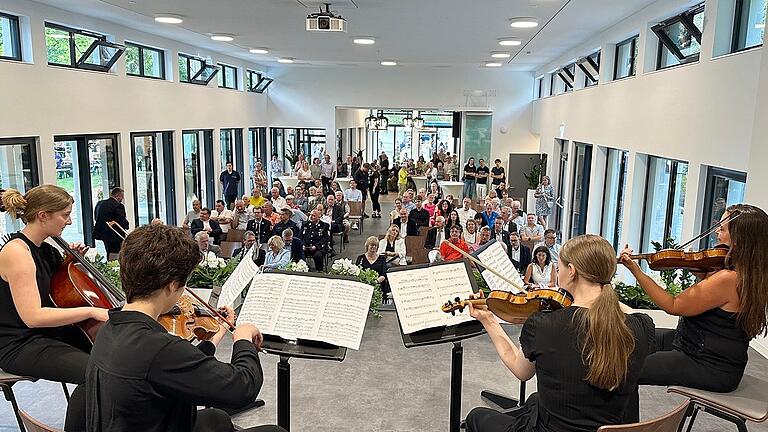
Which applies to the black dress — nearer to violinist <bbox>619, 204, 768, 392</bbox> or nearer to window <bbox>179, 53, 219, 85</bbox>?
violinist <bbox>619, 204, 768, 392</bbox>

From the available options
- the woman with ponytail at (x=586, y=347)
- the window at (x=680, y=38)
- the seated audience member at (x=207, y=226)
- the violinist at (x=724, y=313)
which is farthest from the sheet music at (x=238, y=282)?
the seated audience member at (x=207, y=226)

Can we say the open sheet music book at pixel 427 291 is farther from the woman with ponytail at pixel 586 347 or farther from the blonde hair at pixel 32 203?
the blonde hair at pixel 32 203

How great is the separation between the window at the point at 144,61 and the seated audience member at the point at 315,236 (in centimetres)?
404

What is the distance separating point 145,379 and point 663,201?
23.0 feet

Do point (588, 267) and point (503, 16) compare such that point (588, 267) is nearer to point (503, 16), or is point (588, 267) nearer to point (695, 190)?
point (695, 190)

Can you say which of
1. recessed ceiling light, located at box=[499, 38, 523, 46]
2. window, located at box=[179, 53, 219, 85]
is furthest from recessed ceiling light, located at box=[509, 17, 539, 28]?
window, located at box=[179, 53, 219, 85]

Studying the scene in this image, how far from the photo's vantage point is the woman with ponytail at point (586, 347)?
199 centimetres

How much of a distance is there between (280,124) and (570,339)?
15545mm

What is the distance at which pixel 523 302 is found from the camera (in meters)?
2.35

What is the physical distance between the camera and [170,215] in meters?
11.8

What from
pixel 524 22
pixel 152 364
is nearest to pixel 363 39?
pixel 524 22

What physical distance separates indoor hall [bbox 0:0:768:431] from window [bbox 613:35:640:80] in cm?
6

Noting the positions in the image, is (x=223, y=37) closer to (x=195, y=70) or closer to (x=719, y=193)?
(x=195, y=70)

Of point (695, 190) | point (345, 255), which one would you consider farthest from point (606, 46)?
point (345, 255)
